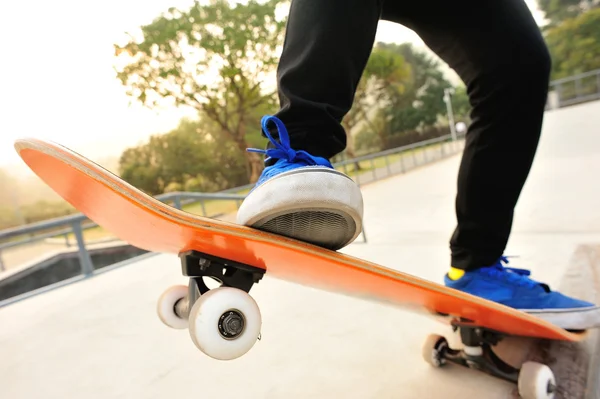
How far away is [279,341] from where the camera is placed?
0.99 m

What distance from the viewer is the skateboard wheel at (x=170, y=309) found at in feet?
1.98

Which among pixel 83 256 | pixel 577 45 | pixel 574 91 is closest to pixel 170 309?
pixel 83 256

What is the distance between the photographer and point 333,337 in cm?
98

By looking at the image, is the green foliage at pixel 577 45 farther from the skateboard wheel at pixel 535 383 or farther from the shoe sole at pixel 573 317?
the skateboard wheel at pixel 535 383

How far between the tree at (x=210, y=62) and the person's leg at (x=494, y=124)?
9864 millimetres

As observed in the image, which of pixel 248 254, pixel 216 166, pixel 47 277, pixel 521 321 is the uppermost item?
pixel 248 254

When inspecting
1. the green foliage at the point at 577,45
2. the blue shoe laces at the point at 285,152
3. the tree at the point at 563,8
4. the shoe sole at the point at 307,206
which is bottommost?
the shoe sole at the point at 307,206

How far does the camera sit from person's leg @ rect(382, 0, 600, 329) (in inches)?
28.1

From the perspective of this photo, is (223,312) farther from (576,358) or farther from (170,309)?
(576,358)

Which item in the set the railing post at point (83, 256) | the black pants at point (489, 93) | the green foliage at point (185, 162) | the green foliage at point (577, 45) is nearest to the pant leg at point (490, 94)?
the black pants at point (489, 93)

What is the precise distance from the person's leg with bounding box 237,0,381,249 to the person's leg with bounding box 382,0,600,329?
0.83 feet

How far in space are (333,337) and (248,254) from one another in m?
0.60

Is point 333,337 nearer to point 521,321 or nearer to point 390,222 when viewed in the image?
point 521,321

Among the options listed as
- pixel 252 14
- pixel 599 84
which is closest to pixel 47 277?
pixel 252 14
